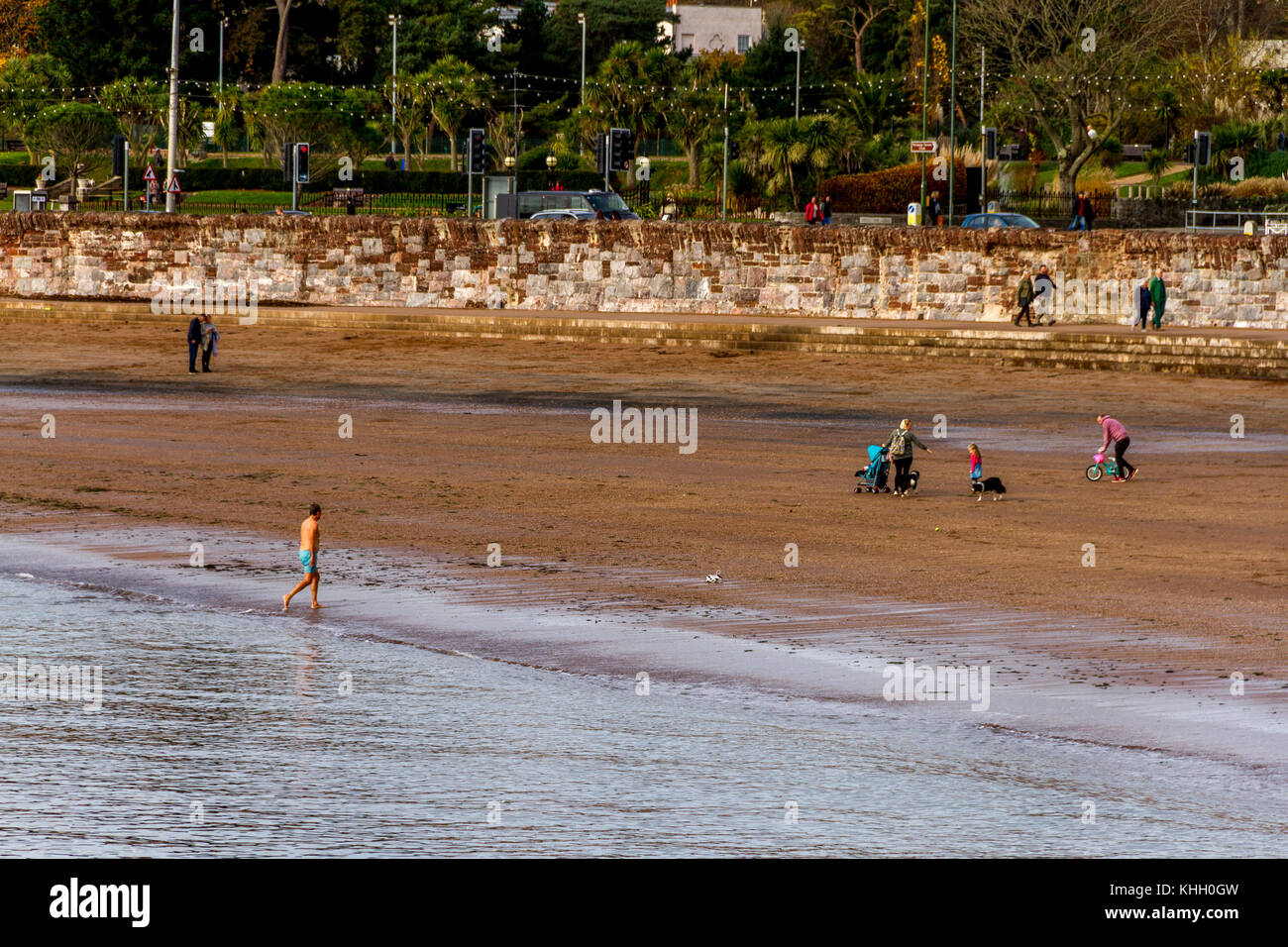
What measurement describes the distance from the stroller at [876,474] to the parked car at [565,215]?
25991 mm

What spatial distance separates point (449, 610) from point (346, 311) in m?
26.6

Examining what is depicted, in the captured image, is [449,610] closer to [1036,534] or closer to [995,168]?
[1036,534]

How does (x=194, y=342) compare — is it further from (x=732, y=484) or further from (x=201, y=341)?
(x=732, y=484)

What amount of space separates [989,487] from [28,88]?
2895 inches

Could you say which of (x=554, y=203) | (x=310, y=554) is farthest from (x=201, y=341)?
(x=310, y=554)

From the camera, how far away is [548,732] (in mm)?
11797

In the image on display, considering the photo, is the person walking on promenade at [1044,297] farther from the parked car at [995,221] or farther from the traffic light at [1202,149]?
the traffic light at [1202,149]

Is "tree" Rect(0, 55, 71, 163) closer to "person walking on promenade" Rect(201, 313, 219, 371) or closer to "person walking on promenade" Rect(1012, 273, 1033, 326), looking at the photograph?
"person walking on promenade" Rect(201, 313, 219, 371)

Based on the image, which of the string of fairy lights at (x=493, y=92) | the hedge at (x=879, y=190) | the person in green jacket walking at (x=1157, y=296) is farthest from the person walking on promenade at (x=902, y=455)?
the string of fairy lights at (x=493, y=92)

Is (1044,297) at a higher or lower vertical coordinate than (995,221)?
lower

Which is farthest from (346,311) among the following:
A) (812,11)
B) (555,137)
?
(812,11)

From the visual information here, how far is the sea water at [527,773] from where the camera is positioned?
9.54 metres

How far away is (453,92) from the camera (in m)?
85.0
